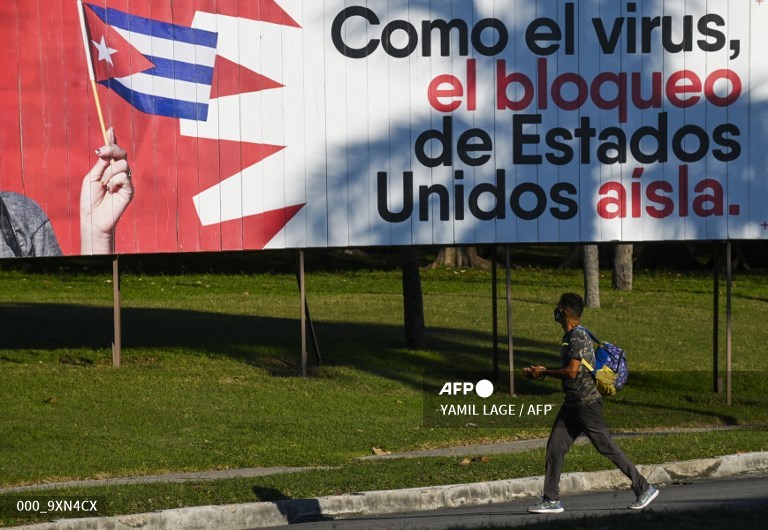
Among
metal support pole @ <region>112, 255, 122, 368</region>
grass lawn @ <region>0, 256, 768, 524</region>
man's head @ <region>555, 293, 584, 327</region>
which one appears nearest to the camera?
man's head @ <region>555, 293, 584, 327</region>

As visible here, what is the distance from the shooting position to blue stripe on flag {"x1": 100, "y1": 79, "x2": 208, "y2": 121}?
17438mm

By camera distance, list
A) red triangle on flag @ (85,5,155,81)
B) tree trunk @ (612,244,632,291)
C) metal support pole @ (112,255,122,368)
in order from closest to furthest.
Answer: red triangle on flag @ (85,5,155,81) → metal support pole @ (112,255,122,368) → tree trunk @ (612,244,632,291)

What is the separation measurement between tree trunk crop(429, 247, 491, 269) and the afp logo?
23929mm

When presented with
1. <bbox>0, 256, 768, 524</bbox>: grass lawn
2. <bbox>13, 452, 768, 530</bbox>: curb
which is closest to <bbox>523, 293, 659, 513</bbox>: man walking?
<bbox>13, 452, 768, 530</bbox>: curb

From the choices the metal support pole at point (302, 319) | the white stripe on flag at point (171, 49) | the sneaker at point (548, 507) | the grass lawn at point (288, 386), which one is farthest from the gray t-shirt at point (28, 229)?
the sneaker at point (548, 507)

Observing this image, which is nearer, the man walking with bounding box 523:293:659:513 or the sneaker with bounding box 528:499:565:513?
the man walking with bounding box 523:293:659:513

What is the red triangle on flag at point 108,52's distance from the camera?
17266 mm

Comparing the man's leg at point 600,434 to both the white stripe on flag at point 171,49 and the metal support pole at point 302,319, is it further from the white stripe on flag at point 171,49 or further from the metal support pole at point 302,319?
the white stripe on flag at point 171,49

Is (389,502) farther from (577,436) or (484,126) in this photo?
(484,126)

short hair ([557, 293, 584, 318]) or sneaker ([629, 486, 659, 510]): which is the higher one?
short hair ([557, 293, 584, 318])

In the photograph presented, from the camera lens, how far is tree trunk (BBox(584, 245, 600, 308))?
104 feet

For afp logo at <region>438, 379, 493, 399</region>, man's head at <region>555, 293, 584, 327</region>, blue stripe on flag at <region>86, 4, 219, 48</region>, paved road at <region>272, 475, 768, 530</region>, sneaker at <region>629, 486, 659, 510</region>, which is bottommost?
afp logo at <region>438, 379, 493, 399</region>

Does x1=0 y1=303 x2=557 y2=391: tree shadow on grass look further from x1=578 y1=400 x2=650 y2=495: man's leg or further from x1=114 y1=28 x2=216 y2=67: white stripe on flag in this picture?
x1=578 y1=400 x2=650 y2=495: man's leg

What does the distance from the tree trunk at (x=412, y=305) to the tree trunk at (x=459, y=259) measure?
21.0m
